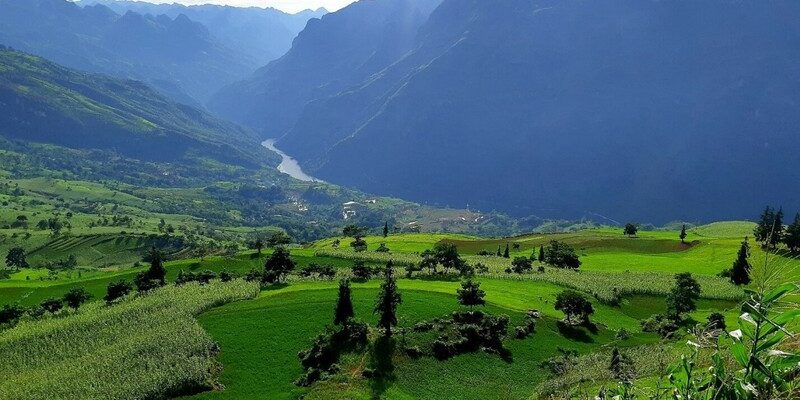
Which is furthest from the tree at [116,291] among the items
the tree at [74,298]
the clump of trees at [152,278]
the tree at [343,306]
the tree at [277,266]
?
the tree at [343,306]

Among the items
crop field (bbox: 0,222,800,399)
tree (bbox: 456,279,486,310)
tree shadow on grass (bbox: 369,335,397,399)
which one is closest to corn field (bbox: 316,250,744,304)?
crop field (bbox: 0,222,800,399)

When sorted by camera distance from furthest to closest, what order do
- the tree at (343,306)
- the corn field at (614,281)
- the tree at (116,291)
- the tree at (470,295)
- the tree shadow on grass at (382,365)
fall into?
1. the corn field at (614,281)
2. the tree at (116,291)
3. the tree at (470,295)
4. the tree at (343,306)
5. the tree shadow on grass at (382,365)

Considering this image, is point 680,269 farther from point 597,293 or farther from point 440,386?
point 440,386

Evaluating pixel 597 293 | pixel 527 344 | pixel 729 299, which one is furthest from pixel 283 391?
pixel 729 299

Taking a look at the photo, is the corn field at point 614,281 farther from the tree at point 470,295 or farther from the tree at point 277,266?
the tree at point 470,295

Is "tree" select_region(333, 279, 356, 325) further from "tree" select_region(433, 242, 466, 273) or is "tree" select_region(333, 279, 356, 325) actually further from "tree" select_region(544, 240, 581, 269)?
"tree" select_region(544, 240, 581, 269)
